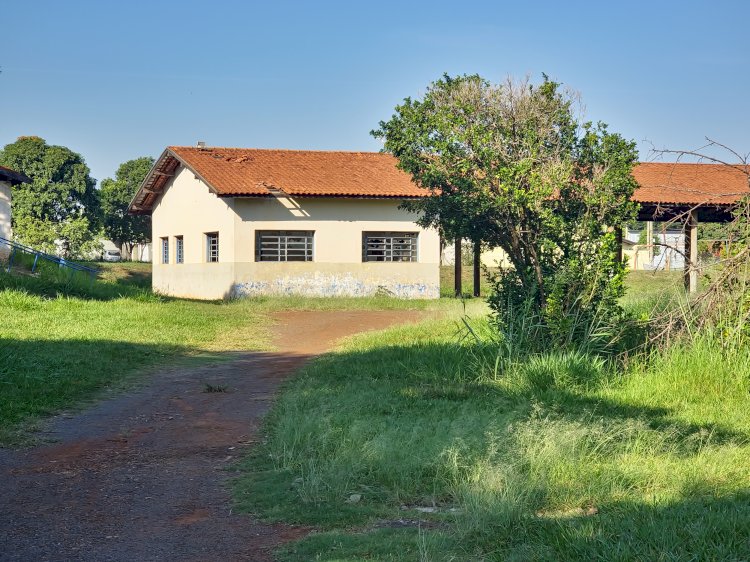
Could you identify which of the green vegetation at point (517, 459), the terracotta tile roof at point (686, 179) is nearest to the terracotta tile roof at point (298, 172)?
the terracotta tile roof at point (686, 179)

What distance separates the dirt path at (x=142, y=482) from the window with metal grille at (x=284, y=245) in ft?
53.7

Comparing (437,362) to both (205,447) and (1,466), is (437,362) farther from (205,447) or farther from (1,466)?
(1,466)

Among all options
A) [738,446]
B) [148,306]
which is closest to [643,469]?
[738,446]

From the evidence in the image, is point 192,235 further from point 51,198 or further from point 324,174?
point 51,198

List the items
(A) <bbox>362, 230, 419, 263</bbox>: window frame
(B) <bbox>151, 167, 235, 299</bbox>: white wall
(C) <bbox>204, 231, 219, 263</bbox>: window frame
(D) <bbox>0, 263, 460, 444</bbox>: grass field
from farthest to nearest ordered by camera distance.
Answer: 1. (C) <bbox>204, 231, 219, 263</bbox>: window frame
2. (A) <bbox>362, 230, 419, 263</bbox>: window frame
3. (B) <bbox>151, 167, 235, 299</bbox>: white wall
4. (D) <bbox>0, 263, 460, 444</bbox>: grass field

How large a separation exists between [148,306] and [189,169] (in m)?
9.78

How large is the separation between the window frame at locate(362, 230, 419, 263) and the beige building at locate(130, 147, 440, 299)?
33mm

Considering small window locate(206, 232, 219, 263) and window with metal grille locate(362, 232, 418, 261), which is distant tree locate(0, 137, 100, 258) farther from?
window with metal grille locate(362, 232, 418, 261)

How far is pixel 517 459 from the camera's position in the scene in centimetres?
647

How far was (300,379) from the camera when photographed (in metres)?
11.5

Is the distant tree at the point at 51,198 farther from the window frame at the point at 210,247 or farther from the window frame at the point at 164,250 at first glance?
the window frame at the point at 210,247

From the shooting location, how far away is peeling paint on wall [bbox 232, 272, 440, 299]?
27594 mm

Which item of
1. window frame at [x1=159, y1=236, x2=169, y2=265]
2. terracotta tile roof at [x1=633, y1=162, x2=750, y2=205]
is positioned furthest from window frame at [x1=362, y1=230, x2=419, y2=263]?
window frame at [x1=159, y1=236, x2=169, y2=265]

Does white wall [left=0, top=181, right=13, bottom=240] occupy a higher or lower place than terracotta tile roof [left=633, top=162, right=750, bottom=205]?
lower
